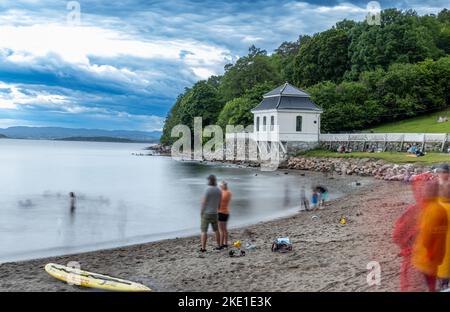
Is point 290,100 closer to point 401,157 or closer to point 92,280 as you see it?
point 401,157

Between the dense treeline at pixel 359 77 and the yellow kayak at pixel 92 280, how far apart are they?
56992 mm

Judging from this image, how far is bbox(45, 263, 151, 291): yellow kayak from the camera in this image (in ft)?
37.5

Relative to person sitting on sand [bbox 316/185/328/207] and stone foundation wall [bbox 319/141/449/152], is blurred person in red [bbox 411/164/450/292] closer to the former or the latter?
person sitting on sand [bbox 316/185/328/207]

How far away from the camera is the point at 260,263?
1327 cm

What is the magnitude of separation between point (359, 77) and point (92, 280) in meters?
71.3

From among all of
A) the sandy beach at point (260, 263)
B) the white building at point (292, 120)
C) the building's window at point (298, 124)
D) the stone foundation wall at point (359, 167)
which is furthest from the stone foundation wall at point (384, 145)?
the sandy beach at point (260, 263)

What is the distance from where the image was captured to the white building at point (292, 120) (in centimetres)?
6141

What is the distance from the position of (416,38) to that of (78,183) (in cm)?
5391

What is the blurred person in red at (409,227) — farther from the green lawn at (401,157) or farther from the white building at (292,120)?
the white building at (292,120)
